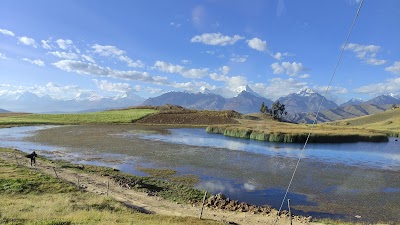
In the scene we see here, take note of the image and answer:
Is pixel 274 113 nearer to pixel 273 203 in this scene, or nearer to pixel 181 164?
pixel 181 164

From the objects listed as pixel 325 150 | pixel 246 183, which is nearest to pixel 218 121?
pixel 325 150

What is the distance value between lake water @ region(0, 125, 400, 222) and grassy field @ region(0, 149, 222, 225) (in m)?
10.6

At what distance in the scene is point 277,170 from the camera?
4128cm

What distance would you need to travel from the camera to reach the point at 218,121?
135m

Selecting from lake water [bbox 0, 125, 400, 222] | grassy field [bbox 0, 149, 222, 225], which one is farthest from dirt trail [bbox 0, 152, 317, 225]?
lake water [bbox 0, 125, 400, 222]

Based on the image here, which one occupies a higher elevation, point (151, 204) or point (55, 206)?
point (55, 206)

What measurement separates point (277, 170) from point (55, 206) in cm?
2746

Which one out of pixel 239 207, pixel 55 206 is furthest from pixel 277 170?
pixel 55 206

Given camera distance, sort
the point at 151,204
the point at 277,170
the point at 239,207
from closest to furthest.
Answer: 1. the point at 239,207
2. the point at 151,204
3. the point at 277,170

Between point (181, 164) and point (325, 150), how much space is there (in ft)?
107

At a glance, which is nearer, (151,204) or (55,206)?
(55,206)

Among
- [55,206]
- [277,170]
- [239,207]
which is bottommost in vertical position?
[239,207]

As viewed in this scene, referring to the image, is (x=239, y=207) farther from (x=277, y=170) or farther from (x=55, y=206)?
(x=277, y=170)

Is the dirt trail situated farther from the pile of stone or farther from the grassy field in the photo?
the grassy field
